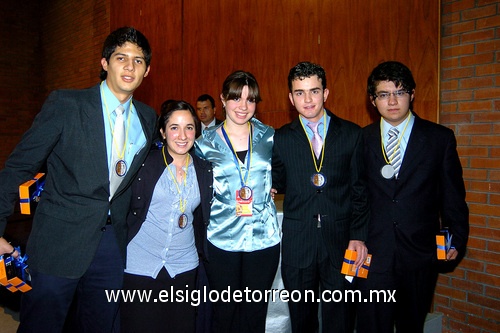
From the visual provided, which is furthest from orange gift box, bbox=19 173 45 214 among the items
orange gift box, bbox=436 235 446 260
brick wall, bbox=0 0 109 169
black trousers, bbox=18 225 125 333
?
brick wall, bbox=0 0 109 169

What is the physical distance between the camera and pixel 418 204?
2.21 metres

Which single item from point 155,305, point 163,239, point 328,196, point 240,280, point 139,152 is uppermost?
point 139,152

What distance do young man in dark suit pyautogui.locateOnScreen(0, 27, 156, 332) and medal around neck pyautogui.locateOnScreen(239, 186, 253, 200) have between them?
2.04 ft

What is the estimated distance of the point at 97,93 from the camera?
2.03 m

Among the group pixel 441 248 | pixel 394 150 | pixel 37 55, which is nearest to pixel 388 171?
pixel 394 150

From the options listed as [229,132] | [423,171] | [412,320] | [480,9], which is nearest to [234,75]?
[229,132]

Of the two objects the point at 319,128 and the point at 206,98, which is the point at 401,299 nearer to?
the point at 319,128

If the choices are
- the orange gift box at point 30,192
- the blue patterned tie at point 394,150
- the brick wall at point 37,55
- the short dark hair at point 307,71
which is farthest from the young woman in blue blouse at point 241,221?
the brick wall at point 37,55

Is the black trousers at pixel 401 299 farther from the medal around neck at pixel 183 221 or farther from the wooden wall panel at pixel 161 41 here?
the wooden wall panel at pixel 161 41

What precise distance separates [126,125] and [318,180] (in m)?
1.15

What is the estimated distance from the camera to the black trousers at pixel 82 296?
1.87 metres

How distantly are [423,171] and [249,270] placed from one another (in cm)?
119

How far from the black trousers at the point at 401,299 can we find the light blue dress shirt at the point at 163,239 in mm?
1100

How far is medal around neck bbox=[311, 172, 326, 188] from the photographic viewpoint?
7.16 feet
